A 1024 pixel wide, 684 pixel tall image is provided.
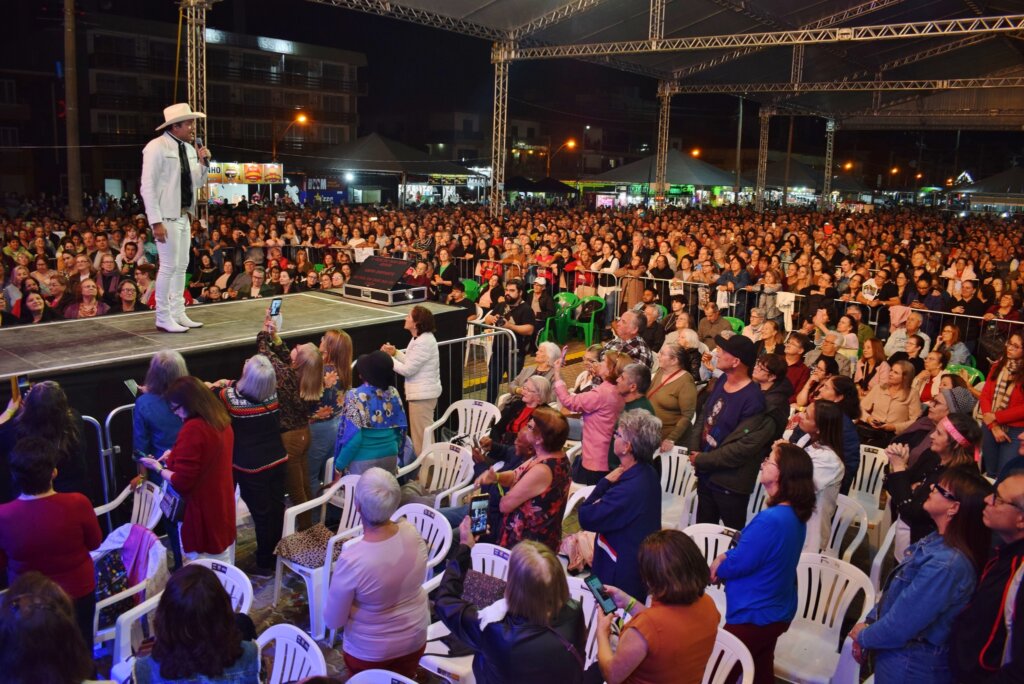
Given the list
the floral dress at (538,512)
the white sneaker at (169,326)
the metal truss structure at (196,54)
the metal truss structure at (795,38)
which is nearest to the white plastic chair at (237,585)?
the floral dress at (538,512)

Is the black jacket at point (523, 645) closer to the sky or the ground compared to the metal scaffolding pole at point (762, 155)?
closer to the ground

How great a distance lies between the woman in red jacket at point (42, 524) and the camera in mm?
3131

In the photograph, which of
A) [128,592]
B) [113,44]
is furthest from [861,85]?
[113,44]

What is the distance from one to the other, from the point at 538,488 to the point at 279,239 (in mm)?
11748

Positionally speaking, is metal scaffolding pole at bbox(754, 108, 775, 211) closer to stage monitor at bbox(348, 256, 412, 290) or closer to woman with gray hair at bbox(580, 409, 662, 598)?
stage monitor at bbox(348, 256, 412, 290)

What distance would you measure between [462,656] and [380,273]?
532 centimetres

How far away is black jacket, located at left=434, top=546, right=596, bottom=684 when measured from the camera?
2447 mm

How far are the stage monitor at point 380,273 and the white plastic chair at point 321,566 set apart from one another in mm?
3512

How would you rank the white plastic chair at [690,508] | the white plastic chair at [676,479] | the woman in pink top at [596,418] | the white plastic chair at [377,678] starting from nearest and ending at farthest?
the white plastic chair at [377,678]
the woman in pink top at [596,418]
the white plastic chair at [690,508]
the white plastic chair at [676,479]

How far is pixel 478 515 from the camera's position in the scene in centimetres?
366

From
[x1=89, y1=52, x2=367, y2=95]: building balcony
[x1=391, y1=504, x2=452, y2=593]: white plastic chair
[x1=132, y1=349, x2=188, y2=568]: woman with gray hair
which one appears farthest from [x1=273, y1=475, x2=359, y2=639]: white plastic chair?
[x1=89, y1=52, x2=367, y2=95]: building balcony

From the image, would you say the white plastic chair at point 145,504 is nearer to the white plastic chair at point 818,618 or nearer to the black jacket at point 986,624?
the white plastic chair at point 818,618

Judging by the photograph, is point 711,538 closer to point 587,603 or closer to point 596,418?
point 587,603

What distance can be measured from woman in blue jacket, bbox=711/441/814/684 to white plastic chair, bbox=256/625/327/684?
62.5 inches
